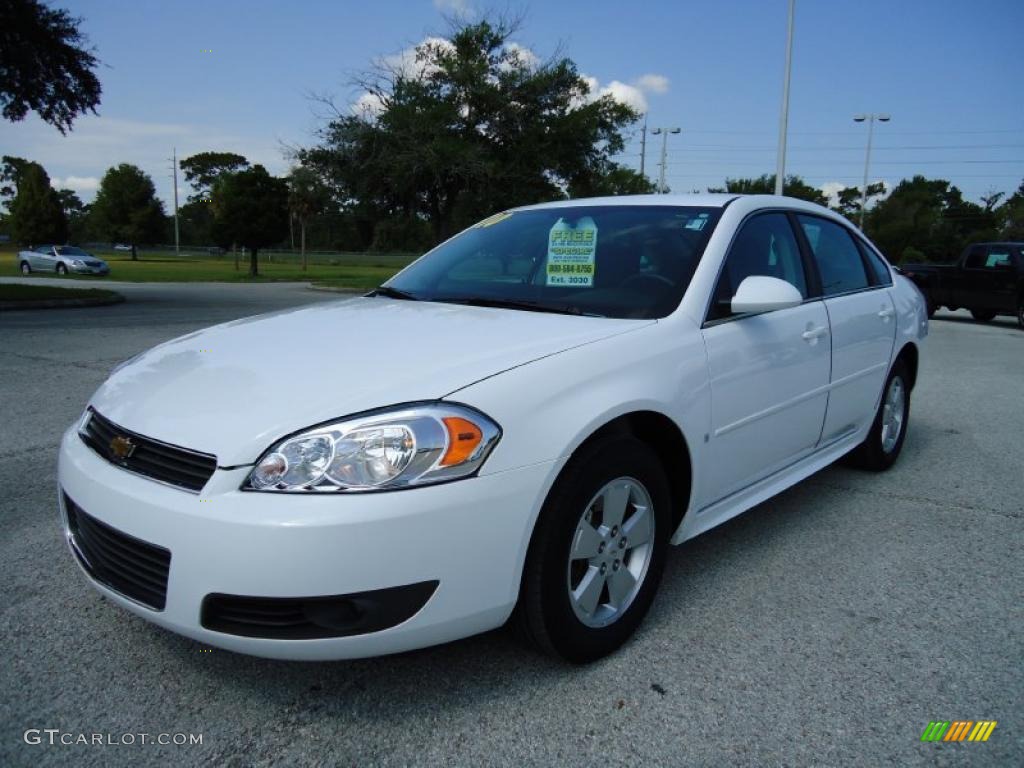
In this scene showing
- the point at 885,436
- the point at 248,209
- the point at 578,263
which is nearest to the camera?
the point at 578,263

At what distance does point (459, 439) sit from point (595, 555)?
658 mm

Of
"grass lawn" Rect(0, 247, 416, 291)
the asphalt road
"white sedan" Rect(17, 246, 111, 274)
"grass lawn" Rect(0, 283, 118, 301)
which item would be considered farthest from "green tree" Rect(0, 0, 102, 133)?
"white sedan" Rect(17, 246, 111, 274)

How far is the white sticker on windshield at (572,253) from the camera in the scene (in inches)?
120

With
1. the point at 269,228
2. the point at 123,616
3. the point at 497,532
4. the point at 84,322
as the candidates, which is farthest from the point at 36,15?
the point at 269,228

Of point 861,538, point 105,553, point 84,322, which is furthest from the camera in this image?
point 84,322

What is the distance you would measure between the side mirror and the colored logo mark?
1417mm

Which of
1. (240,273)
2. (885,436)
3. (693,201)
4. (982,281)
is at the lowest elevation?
(885,436)

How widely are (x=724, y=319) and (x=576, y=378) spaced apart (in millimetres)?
933

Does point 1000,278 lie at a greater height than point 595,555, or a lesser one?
greater

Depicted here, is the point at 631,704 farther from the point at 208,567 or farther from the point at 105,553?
the point at 105,553

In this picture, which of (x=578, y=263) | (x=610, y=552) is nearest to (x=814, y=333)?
(x=578, y=263)

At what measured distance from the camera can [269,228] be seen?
34625 mm

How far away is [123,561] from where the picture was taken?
2.05m

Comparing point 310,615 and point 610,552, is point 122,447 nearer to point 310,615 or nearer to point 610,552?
point 310,615
